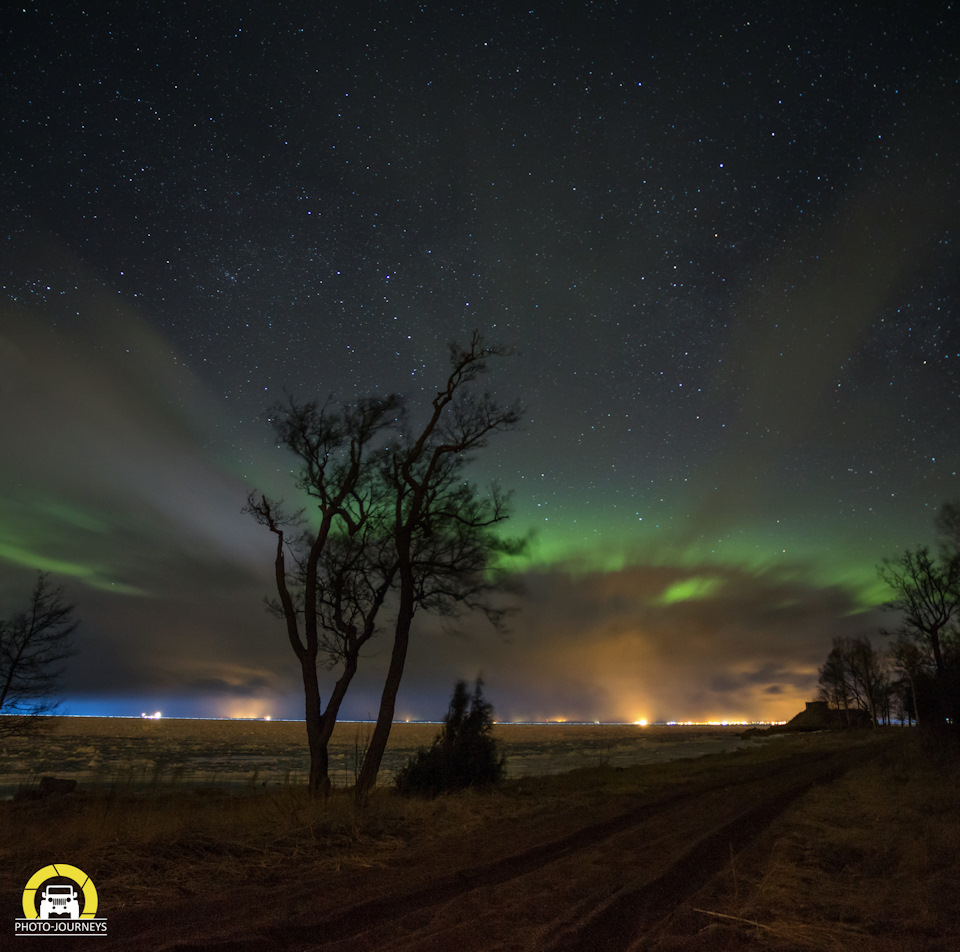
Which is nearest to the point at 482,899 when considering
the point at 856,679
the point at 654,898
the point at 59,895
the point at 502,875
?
the point at 502,875

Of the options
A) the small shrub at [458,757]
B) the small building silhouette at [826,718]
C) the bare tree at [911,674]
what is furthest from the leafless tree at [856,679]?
the small shrub at [458,757]

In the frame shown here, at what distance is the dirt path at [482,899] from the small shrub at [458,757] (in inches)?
220

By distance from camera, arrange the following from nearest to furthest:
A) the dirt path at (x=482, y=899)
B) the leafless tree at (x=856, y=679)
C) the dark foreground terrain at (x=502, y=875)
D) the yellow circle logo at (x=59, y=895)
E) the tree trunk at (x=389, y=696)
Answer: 1. the dirt path at (x=482, y=899)
2. the dark foreground terrain at (x=502, y=875)
3. the yellow circle logo at (x=59, y=895)
4. the tree trunk at (x=389, y=696)
5. the leafless tree at (x=856, y=679)

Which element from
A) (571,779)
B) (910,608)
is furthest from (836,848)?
(910,608)

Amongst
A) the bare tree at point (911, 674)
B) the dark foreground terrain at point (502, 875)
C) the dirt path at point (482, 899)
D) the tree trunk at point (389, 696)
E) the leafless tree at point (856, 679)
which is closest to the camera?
the dirt path at point (482, 899)

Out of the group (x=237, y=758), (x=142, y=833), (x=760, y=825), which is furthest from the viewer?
(x=237, y=758)

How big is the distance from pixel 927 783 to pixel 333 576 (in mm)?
17856

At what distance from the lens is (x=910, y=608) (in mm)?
33438

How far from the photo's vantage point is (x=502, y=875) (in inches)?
285

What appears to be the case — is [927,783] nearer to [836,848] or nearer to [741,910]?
[836,848]

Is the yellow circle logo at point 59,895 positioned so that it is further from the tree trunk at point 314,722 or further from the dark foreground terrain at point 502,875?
the tree trunk at point 314,722

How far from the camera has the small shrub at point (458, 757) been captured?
1559cm

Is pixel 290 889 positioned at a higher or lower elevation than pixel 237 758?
higher

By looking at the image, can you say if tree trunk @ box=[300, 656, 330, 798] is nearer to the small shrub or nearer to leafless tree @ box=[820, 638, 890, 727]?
the small shrub
